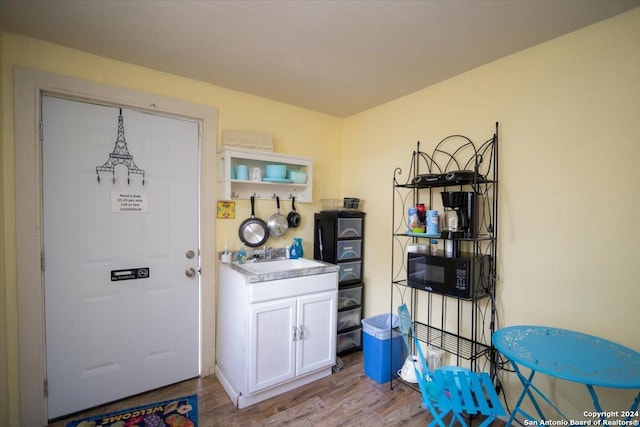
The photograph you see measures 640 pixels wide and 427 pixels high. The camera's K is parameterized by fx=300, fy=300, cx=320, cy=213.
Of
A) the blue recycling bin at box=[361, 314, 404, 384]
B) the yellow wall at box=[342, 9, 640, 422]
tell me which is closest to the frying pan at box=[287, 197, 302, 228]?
the blue recycling bin at box=[361, 314, 404, 384]

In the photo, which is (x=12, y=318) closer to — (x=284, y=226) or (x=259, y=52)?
(x=284, y=226)

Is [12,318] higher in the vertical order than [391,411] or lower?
higher

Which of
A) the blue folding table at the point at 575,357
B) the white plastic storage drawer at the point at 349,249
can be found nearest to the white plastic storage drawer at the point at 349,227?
the white plastic storage drawer at the point at 349,249

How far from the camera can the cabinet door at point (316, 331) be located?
232cm

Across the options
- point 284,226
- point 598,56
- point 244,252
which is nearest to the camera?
point 598,56

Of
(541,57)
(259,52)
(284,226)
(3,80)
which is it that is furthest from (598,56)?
(3,80)

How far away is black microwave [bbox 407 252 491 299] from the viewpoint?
1925 mm

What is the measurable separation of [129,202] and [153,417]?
1484 mm

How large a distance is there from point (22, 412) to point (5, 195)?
1347 mm

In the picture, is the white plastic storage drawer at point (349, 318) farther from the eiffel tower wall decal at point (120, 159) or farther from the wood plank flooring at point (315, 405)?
the eiffel tower wall decal at point (120, 159)

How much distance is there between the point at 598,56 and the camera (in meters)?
1.65

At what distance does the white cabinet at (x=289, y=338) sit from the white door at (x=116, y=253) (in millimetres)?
707

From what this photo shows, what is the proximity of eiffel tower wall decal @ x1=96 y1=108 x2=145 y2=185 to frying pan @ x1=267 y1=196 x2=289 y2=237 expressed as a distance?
1.14 m

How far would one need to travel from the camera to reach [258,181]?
101 inches
